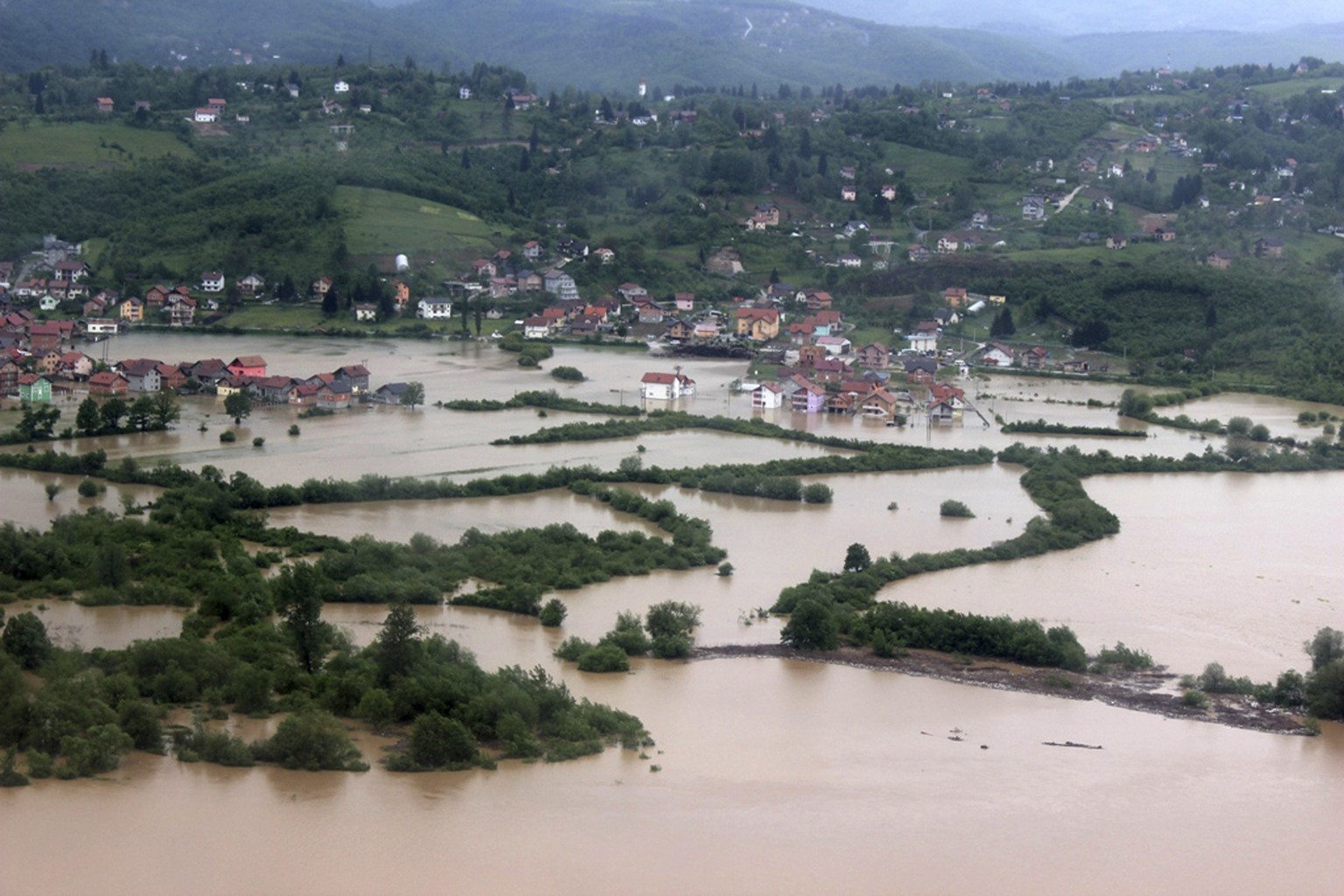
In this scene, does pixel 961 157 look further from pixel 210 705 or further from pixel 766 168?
pixel 210 705

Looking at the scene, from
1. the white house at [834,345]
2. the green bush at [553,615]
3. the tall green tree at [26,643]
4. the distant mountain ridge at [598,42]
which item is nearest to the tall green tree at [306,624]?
the tall green tree at [26,643]

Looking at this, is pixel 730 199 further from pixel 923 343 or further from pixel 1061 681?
pixel 1061 681

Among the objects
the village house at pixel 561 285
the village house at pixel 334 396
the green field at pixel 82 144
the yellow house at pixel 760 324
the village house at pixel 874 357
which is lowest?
the village house at pixel 334 396

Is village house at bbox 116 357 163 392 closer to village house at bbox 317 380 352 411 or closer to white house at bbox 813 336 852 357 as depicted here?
village house at bbox 317 380 352 411

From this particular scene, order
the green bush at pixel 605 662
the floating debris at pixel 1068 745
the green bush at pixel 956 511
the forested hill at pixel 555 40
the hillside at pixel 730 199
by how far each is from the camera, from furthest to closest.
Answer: the forested hill at pixel 555 40 → the hillside at pixel 730 199 → the green bush at pixel 956 511 → the green bush at pixel 605 662 → the floating debris at pixel 1068 745

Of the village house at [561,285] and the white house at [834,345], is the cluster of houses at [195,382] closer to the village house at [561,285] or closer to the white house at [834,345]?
the white house at [834,345]

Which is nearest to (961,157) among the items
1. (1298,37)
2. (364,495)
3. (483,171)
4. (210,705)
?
(483,171)

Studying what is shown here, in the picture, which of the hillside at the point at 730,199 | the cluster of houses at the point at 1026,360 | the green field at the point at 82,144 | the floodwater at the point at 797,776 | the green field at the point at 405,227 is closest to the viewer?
the floodwater at the point at 797,776
